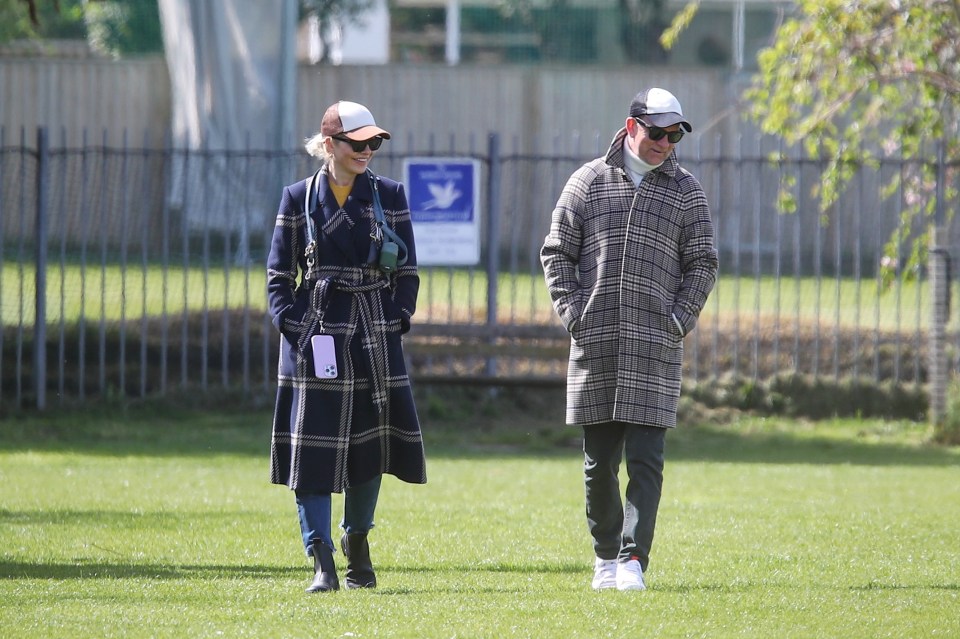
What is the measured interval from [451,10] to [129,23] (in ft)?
21.1

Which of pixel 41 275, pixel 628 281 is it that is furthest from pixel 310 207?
pixel 41 275

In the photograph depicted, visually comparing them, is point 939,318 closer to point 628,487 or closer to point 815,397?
point 815,397

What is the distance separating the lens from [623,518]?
638 cm

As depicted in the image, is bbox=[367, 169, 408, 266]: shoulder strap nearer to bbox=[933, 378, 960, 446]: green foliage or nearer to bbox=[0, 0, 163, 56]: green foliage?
bbox=[933, 378, 960, 446]: green foliage

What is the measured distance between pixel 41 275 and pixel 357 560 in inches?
307

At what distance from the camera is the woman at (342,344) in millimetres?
5949

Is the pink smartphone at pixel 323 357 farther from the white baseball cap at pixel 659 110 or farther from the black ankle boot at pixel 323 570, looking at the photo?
the white baseball cap at pixel 659 110

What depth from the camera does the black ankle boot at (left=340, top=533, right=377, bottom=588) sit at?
240 inches

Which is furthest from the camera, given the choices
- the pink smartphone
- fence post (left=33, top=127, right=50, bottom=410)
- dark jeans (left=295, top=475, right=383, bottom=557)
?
fence post (left=33, top=127, right=50, bottom=410)

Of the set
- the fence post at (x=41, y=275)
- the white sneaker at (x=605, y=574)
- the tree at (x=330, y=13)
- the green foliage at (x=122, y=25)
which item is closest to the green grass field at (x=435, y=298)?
the fence post at (x=41, y=275)

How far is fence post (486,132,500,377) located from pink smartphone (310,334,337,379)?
733 centimetres

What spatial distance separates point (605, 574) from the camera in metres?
6.19

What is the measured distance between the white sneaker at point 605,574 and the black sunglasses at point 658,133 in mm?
1706

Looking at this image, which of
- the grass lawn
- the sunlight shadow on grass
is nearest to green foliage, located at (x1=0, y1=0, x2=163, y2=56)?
the grass lawn
